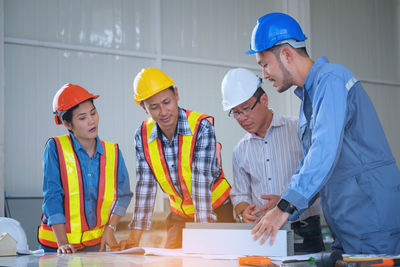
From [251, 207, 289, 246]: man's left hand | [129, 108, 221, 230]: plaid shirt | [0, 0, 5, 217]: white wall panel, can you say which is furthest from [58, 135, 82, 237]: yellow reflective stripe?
[0, 0, 5, 217]: white wall panel

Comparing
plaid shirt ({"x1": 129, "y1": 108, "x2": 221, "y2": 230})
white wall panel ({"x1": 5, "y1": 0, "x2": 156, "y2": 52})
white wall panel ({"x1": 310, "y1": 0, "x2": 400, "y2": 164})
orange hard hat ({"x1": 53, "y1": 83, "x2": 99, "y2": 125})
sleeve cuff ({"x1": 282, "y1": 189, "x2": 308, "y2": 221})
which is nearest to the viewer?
sleeve cuff ({"x1": 282, "y1": 189, "x2": 308, "y2": 221})

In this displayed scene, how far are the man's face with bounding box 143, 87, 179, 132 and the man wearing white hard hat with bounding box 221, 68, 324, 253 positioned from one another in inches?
12.6

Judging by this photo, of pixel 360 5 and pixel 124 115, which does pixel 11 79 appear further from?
pixel 360 5

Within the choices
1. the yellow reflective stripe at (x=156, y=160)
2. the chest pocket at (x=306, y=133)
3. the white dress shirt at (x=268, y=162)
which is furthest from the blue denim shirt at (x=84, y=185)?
the chest pocket at (x=306, y=133)

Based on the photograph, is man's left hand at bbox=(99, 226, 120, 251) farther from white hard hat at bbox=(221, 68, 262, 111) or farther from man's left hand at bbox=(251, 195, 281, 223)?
white hard hat at bbox=(221, 68, 262, 111)

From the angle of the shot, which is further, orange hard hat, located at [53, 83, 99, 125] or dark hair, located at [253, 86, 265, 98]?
orange hard hat, located at [53, 83, 99, 125]

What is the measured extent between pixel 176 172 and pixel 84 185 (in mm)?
572

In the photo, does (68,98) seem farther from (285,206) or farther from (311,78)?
(285,206)

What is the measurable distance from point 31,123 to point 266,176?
172 inches

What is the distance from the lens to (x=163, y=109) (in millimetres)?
2990

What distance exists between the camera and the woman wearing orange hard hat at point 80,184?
2.93m

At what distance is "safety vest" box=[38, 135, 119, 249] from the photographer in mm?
2957

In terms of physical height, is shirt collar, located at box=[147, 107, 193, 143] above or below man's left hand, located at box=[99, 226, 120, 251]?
above

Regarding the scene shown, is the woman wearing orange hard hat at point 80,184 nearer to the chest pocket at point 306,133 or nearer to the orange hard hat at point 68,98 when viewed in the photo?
the orange hard hat at point 68,98
